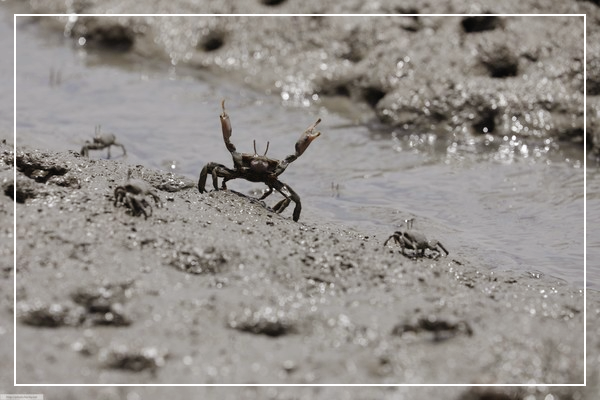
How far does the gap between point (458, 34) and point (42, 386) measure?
6857mm

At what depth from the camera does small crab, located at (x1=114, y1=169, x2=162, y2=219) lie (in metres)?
4.64

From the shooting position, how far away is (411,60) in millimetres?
9016

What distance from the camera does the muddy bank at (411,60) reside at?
27.8ft

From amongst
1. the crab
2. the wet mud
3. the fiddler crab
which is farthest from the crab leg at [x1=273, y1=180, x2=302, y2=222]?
the fiddler crab

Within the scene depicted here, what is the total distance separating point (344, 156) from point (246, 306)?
13.2 feet

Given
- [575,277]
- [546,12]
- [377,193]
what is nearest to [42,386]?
[575,277]

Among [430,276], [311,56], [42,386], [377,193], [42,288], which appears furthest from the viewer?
[311,56]

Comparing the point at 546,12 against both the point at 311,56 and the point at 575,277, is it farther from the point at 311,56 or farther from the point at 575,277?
the point at 575,277

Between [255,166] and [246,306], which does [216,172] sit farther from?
[246,306]

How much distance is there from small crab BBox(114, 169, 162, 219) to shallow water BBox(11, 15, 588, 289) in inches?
63.7

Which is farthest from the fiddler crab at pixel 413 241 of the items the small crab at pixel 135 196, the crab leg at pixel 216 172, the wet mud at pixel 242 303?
the small crab at pixel 135 196

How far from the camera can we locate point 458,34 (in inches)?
361

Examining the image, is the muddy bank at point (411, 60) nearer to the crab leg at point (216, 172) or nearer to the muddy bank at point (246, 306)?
the crab leg at point (216, 172)

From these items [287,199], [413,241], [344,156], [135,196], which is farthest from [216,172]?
[344,156]
